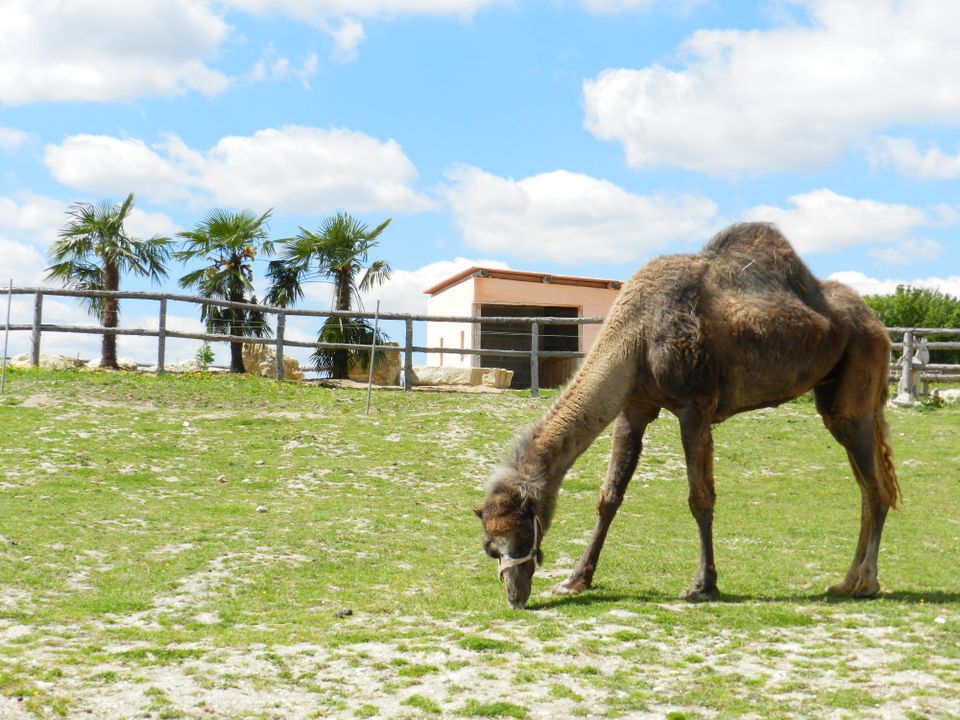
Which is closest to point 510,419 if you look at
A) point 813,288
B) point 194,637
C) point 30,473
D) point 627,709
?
point 30,473

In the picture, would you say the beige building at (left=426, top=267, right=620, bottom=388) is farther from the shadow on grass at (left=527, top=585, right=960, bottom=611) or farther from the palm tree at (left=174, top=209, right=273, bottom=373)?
the shadow on grass at (left=527, top=585, right=960, bottom=611)

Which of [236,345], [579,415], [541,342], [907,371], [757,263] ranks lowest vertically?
[579,415]

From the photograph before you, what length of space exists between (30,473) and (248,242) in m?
13.0

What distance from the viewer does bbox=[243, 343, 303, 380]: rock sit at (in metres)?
23.6

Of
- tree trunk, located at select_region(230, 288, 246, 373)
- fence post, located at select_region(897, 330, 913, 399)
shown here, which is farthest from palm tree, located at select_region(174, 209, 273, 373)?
fence post, located at select_region(897, 330, 913, 399)

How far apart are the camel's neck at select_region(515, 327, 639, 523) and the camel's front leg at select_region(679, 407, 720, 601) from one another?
541 mm

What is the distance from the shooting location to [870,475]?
8211 millimetres

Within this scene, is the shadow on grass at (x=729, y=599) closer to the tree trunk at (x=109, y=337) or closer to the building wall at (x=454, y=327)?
the tree trunk at (x=109, y=337)

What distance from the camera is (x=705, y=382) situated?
757cm

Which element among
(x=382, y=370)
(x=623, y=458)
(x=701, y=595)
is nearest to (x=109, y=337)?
(x=382, y=370)

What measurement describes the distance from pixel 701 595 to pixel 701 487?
79 cm

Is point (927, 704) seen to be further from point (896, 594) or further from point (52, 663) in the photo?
point (52, 663)

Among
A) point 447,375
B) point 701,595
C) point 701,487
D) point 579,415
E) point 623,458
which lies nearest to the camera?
point 701,595

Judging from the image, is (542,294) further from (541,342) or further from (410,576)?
(410,576)
